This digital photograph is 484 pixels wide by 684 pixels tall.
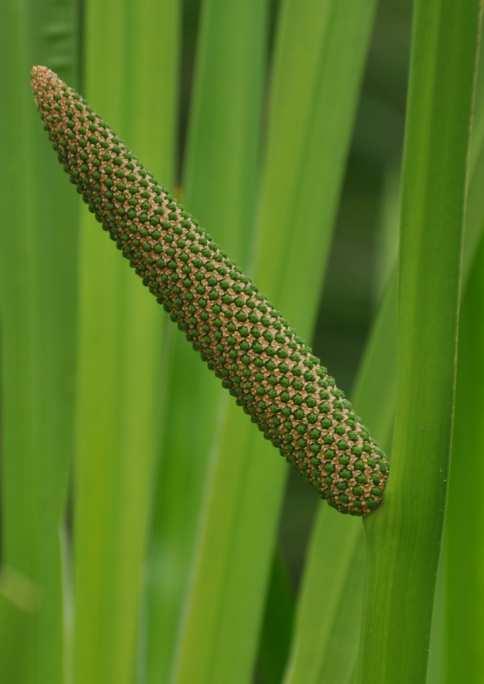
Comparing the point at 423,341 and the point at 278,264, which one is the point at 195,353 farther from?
the point at 423,341

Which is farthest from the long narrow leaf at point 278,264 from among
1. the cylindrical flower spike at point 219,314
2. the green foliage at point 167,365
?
the cylindrical flower spike at point 219,314

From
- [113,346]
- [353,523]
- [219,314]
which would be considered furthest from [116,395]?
[219,314]

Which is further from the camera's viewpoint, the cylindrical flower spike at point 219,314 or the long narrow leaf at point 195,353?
the long narrow leaf at point 195,353

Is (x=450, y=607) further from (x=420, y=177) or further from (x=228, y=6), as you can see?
(x=228, y=6)

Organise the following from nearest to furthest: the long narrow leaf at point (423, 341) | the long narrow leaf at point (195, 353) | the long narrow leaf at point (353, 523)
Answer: the long narrow leaf at point (423, 341)
the long narrow leaf at point (353, 523)
the long narrow leaf at point (195, 353)

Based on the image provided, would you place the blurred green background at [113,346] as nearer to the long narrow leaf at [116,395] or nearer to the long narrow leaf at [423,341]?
the long narrow leaf at [116,395]

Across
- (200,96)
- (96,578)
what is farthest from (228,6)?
(96,578)

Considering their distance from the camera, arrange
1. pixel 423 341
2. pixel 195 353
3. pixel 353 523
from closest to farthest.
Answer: pixel 423 341, pixel 353 523, pixel 195 353

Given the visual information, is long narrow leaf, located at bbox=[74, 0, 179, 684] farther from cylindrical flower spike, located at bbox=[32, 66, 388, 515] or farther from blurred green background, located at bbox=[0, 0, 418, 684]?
cylindrical flower spike, located at bbox=[32, 66, 388, 515]

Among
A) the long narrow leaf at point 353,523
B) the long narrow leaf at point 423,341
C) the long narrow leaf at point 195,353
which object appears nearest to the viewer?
the long narrow leaf at point 423,341
